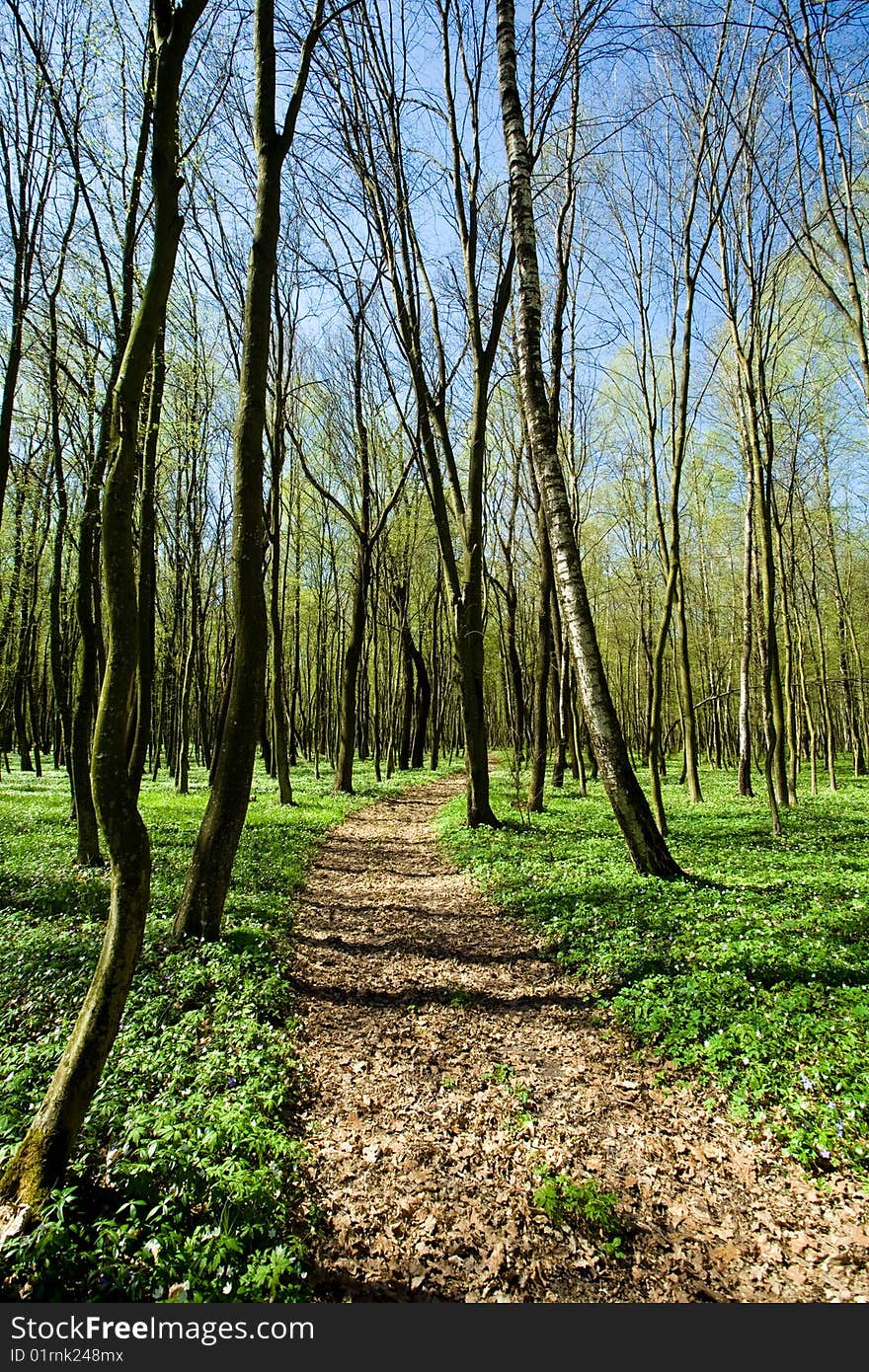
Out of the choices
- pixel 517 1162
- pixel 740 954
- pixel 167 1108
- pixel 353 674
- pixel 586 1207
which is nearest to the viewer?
pixel 586 1207

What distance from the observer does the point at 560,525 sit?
723cm

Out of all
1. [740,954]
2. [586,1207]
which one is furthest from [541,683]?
[586,1207]

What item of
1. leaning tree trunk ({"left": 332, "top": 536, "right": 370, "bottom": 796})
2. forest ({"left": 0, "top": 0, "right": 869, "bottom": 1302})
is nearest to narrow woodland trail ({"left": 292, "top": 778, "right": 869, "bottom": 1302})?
forest ({"left": 0, "top": 0, "right": 869, "bottom": 1302})

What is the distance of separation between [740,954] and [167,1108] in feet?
14.1

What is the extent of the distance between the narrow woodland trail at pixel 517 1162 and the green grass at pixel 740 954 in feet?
0.80

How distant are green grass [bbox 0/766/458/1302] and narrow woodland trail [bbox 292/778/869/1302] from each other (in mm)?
287

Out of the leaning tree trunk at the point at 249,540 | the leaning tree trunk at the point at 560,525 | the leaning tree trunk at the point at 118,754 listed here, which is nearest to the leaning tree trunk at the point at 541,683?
the leaning tree trunk at the point at 560,525

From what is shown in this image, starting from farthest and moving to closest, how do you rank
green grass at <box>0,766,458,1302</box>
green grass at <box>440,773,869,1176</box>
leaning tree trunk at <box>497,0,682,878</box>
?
leaning tree trunk at <box>497,0,682,878</box> < green grass at <box>440,773,869,1176</box> < green grass at <box>0,766,458,1302</box>

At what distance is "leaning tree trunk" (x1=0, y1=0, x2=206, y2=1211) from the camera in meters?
2.81

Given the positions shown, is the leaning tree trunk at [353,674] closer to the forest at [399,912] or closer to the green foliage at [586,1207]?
the forest at [399,912]

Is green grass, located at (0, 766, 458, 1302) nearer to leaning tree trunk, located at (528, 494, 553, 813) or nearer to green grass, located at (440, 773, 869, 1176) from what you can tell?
green grass, located at (440, 773, 869, 1176)

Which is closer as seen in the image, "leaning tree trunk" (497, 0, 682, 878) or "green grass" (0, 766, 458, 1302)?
"green grass" (0, 766, 458, 1302)

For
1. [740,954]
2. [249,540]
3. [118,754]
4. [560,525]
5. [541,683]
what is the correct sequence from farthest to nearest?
[541,683], [560,525], [249,540], [740,954], [118,754]

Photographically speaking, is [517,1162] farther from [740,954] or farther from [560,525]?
[560,525]
